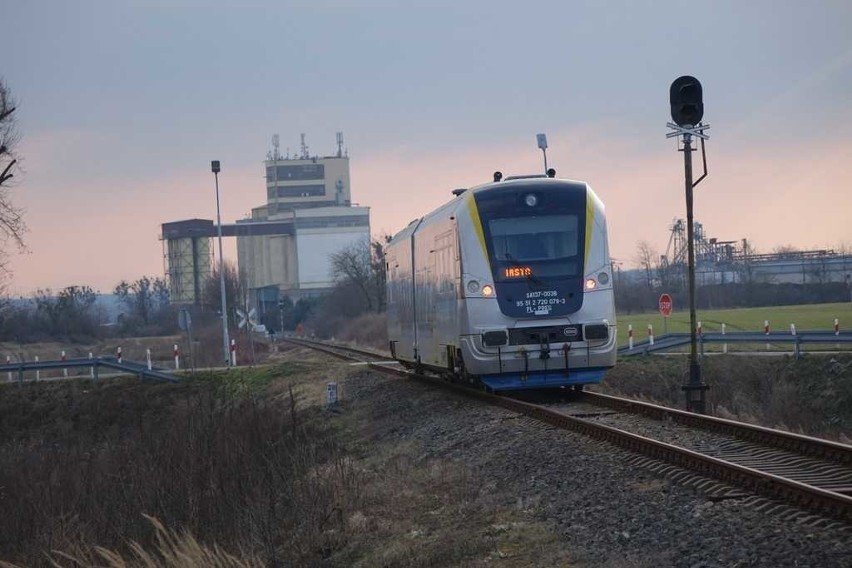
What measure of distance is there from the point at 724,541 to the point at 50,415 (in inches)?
1265

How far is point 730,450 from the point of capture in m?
12.2

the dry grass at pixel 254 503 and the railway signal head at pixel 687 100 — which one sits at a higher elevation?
the railway signal head at pixel 687 100

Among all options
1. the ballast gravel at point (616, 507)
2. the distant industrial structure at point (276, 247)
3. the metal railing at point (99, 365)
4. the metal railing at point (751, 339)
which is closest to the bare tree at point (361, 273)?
the distant industrial structure at point (276, 247)

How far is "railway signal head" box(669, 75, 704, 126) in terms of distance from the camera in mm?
18656

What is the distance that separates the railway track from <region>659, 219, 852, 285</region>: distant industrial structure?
6664cm

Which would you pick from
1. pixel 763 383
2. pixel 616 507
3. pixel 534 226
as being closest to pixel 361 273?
pixel 763 383

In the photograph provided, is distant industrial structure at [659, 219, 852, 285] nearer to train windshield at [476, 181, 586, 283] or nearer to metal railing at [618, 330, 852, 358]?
metal railing at [618, 330, 852, 358]

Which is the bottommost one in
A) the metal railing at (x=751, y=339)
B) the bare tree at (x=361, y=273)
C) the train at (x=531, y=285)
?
the metal railing at (x=751, y=339)

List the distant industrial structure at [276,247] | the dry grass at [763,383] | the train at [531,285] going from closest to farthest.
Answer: the train at [531,285], the dry grass at [763,383], the distant industrial structure at [276,247]

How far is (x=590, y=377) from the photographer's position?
18.6m

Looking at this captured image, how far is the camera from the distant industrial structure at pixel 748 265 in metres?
89.7

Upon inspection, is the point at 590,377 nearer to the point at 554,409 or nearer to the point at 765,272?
the point at 554,409

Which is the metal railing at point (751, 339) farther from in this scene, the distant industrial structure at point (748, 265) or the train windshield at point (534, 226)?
the distant industrial structure at point (748, 265)

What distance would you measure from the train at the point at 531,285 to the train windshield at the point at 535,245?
0.05 feet
